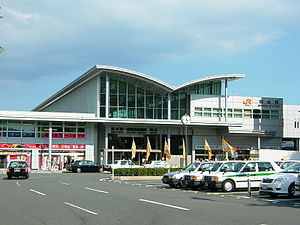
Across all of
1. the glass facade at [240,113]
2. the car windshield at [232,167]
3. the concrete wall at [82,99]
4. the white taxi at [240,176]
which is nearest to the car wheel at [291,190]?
the white taxi at [240,176]

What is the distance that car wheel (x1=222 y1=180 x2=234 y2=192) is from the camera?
21261mm

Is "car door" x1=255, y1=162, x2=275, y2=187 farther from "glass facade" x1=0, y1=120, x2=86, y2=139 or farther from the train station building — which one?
"glass facade" x1=0, y1=120, x2=86, y2=139

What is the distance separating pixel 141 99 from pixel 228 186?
40.4m

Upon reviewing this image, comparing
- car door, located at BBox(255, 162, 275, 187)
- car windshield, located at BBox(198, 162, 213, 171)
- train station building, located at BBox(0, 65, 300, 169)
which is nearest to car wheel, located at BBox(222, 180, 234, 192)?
car door, located at BBox(255, 162, 275, 187)

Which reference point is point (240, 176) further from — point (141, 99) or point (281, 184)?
point (141, 99)

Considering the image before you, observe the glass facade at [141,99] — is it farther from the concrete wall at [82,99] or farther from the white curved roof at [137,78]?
the concrete wall at [82,99]

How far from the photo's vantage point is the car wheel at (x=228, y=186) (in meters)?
21.3

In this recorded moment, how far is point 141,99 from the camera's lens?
61125 millimetres

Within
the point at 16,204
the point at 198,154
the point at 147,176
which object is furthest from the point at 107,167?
the point at 16,204

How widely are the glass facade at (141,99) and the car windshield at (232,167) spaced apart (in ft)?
121

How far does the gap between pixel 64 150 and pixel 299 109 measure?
36168 millimetres

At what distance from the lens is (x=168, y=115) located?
202ft

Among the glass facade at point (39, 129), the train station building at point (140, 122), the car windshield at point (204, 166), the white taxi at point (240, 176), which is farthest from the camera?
the train station building at point (140, 122)

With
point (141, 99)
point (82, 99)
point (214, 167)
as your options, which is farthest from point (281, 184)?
point (82, 99)
